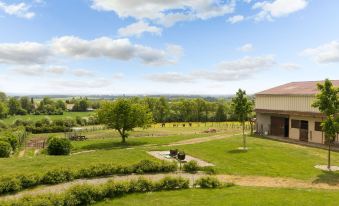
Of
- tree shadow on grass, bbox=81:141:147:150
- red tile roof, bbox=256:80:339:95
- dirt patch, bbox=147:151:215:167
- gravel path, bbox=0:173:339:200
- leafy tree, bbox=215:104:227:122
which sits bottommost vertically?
tree shadow on grass, bbox=81:141:147:150

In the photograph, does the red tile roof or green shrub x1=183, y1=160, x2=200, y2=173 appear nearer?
green shrub x1=183, y1=160, x2=200, y2=173

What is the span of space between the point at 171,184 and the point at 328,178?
996 cm

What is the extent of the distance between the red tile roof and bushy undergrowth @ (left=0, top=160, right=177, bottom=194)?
19.3 m

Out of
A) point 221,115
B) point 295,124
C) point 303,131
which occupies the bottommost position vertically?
point 221,115

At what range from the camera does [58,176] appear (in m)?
17.8

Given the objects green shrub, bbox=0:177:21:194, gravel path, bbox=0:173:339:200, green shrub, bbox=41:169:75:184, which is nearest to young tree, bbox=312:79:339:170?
gravel path, bbox=0:173:339:200

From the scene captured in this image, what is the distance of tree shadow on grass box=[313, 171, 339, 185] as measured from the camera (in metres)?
18.8

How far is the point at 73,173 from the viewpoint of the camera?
60.6 feet

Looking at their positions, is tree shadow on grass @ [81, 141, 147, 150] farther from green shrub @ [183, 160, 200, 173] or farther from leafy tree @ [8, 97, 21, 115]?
leafy tree @ [8, 97, 21, 115]

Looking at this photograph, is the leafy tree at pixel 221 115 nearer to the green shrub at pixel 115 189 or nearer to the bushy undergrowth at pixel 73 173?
the bushy undergrowth at pixel 73 173

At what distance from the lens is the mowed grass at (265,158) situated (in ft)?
70.1

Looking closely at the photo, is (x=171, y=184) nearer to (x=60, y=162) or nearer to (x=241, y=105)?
(x=60, y=162)

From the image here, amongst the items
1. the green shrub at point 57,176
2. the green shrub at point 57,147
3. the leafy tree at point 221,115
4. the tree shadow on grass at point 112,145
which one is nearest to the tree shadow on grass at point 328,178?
the green shrub at point 57,176

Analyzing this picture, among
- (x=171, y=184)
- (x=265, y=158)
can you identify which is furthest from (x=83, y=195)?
(x=265, y=158)
